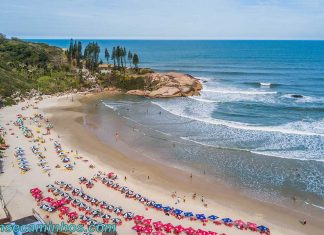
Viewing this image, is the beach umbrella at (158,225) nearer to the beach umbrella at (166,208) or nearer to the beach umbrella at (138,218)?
the beach umbrella at (138,218)

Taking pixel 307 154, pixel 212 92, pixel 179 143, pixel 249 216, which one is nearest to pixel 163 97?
pixel 212 92

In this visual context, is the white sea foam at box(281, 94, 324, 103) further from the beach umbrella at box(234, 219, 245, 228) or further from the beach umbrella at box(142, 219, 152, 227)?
the beach umbrella at box(142, 219, 152, 227)

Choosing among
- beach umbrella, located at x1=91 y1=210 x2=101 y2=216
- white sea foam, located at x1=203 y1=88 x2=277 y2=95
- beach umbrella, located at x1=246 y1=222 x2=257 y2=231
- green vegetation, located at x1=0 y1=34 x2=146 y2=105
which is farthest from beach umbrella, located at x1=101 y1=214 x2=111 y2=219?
white sea foam, located at x1=203 y1=88 x2=277 y2=95

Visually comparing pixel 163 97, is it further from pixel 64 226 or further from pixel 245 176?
pixel 64 226

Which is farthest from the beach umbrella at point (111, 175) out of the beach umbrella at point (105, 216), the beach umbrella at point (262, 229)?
the beach umbrella at point (262, 229)

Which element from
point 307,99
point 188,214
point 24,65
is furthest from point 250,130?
point 24,65

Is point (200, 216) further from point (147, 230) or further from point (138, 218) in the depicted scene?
point (138, 218)
